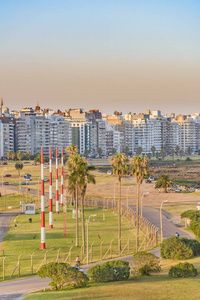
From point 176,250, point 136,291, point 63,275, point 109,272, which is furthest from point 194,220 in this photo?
point 63,275

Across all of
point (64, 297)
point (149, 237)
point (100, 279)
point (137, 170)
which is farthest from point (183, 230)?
point (64, 297)

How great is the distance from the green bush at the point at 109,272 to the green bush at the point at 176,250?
10.8 m

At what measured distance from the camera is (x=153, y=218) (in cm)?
8262

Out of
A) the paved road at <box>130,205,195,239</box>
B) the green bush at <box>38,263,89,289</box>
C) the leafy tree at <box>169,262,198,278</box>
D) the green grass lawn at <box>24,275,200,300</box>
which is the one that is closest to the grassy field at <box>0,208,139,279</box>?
the paved road at <box>130,205,195,239</box>

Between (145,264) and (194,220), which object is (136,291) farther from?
(194,220)

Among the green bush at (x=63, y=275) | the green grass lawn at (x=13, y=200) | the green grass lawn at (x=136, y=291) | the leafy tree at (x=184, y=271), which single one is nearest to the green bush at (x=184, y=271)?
the leafy tree at (x=184, y=271)

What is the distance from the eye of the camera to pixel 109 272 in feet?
129

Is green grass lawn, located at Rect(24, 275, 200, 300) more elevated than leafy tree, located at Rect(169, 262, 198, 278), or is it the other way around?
leafy tree, located at Rect(169, 262, 198, 278)

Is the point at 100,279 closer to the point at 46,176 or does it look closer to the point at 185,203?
the point at 185,203

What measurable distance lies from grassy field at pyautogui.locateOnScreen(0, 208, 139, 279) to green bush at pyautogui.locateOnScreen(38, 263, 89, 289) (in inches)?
392

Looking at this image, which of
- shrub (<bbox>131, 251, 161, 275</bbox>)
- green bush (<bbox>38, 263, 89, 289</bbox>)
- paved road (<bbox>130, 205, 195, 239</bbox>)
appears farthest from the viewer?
paved road (<bbox>130, 205, 195, 239</bbox>)

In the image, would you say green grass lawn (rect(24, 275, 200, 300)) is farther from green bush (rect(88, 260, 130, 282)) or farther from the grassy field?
the grassy field

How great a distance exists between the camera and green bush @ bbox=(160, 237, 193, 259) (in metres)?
49.5

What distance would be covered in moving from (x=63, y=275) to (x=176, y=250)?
16108 millimetres
